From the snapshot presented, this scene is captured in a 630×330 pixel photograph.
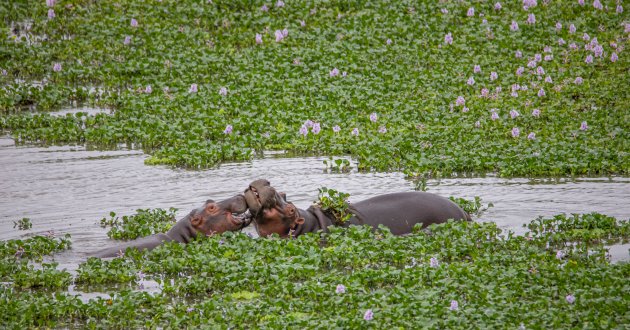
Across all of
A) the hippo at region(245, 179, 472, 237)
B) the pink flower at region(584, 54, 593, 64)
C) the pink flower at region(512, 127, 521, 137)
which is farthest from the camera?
the pink flower at region(584, 54, 593, 64)

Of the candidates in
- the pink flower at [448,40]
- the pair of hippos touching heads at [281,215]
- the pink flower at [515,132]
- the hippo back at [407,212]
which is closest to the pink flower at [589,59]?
the pink flower at [448,40]

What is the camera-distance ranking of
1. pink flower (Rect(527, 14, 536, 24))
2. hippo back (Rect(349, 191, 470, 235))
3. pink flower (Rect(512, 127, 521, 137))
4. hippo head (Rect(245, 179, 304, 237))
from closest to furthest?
1. hippo head (Rect(245, 179, 304, 237))
2. hippo back (Rect(349, 191, 470, 235))
3. pink flower (Rect(512, 127, 521, 137))
4. pink flower (Rect(527, 14, 536, 24))

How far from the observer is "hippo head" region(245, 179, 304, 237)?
10.9 metres

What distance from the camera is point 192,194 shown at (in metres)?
13.4

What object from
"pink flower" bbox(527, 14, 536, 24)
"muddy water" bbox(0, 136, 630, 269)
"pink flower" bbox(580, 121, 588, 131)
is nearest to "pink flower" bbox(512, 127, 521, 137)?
"pink flower" bbox(580, 121, 588, 131)

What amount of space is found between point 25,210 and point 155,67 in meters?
6.74

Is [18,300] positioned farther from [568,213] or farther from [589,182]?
[589,182]

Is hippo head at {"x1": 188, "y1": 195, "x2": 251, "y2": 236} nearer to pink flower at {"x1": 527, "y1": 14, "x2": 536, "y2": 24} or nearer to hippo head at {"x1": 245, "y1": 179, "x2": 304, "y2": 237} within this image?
hippo head at {"x1": 245, "y1": 179, "x2": 304, "y2": 237}

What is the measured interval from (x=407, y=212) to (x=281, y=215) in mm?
1396

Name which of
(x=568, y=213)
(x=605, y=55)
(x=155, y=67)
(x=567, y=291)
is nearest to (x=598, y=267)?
(x=567, y=291)

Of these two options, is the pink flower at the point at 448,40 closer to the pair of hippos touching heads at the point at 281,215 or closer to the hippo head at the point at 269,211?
the pair of hippos touching heads at the point at 281,215

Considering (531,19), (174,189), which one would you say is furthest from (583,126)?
(174,189)

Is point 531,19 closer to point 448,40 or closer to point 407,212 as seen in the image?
point 448,40

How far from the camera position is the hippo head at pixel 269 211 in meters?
10.9
